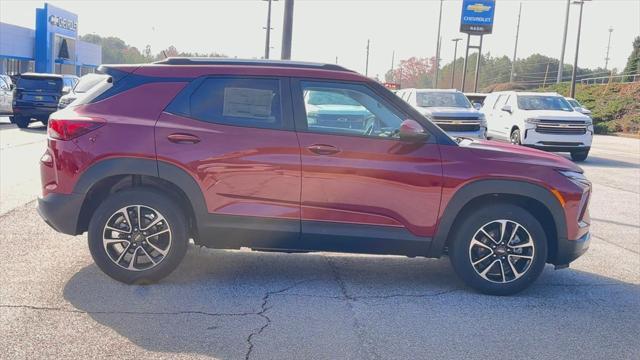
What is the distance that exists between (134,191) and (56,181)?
2.17 feet

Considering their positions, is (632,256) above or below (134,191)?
below

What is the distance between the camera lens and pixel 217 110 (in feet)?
19.1

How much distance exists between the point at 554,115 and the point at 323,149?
568 inches

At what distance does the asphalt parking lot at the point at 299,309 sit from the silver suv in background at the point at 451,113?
10.5 metres

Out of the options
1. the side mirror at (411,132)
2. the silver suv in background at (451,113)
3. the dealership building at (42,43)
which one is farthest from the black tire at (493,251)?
the dealership building at (42,43)

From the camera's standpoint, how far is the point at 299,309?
211 inches

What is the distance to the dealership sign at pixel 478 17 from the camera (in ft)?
178

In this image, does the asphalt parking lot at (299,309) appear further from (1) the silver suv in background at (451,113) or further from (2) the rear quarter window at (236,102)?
(1) the silver suv in background at (451,113)

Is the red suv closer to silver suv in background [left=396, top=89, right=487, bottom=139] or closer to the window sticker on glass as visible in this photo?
the window sticker on glass

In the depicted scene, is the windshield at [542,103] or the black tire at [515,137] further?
the windshield at [542,103]

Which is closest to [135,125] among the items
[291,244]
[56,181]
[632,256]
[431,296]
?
[56,181]

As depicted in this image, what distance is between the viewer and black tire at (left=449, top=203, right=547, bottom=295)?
5.83 metres

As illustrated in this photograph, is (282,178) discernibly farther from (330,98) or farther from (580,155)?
(580,155)

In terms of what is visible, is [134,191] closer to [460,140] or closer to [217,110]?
[217,110]
